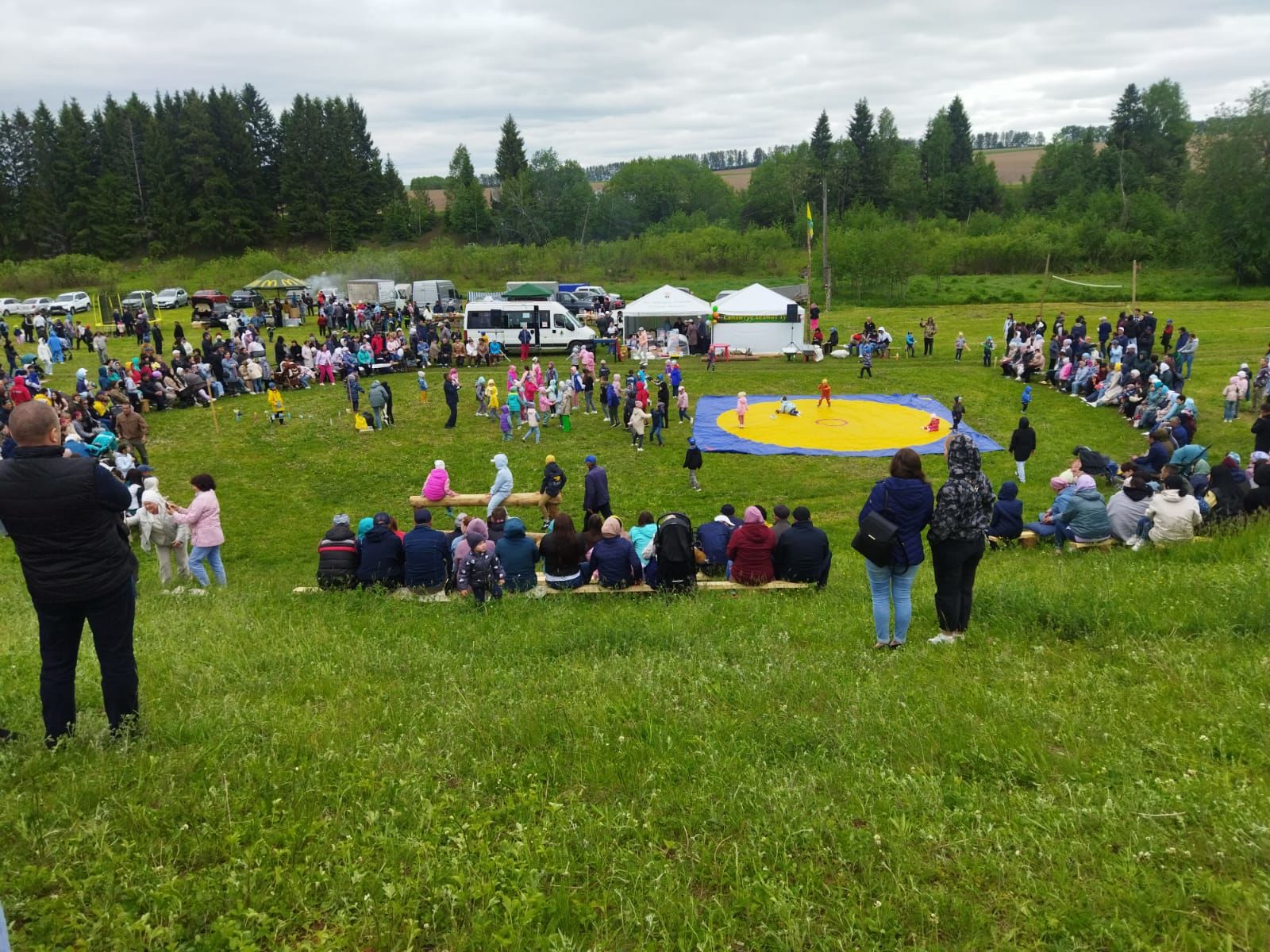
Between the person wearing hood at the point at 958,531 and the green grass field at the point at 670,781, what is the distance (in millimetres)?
306

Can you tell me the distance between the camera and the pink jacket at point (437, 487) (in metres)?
14.5

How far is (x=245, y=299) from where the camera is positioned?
4309cm

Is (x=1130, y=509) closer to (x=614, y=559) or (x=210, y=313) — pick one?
(x=614, y=559)

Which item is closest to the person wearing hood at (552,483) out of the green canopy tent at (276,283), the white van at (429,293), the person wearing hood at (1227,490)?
the person wearing hood at (1227,490)

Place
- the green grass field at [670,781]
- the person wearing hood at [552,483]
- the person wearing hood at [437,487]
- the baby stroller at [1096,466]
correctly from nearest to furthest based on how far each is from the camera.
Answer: the green grass field at [670,781], the person wearing hood at [552,483], the person wearing hood at [437,487], the baby stroller at [1096,466]

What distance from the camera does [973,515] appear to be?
627cm

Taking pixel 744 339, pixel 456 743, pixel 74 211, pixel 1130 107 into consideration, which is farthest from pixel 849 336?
pixel 74 211

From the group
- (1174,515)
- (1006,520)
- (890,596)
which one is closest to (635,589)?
(890,596)

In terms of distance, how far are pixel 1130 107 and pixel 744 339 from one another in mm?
66945

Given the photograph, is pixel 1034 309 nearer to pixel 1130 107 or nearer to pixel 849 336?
pixel 849 336

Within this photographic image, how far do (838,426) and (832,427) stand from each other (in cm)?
19

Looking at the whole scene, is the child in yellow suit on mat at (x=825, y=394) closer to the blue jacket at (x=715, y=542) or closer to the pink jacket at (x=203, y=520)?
the blue jacket at (x=715, y=542)

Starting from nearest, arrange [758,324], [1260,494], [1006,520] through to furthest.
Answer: [1260,494] < [1006,520] < [758,324]

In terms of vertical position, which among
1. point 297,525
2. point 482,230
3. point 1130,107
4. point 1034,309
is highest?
point 1130,107
